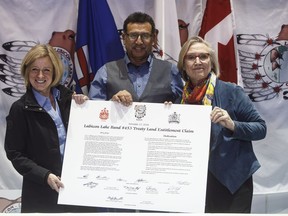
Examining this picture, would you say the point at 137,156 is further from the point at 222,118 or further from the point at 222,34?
the point at 222,34

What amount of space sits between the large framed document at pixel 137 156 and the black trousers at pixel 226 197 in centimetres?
13

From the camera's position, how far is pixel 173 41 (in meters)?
3.15

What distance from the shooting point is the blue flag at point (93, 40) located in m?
3.11

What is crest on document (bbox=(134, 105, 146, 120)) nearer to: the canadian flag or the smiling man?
the smiling man

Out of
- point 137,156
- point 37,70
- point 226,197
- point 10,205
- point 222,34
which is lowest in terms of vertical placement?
point 10,205

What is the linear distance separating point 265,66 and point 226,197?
61.2 inches

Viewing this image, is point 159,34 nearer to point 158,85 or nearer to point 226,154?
point 158,85

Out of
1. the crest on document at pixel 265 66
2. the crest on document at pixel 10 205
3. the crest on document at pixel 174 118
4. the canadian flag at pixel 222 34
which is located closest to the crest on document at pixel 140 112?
the crest on document at pixel 174 118

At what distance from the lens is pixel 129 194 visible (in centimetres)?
210

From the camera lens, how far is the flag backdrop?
313 cm

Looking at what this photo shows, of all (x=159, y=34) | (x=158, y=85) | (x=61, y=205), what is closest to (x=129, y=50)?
(x=158, y=85)

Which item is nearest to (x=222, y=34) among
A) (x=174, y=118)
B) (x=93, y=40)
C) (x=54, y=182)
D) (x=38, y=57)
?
(x=93, y=40)

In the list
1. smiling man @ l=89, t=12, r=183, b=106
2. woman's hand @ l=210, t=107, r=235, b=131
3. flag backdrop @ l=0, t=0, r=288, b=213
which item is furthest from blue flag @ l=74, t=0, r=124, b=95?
woman's hand @ l=210, t=107, r=235, b=131

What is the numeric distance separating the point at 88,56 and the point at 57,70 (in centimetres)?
96
